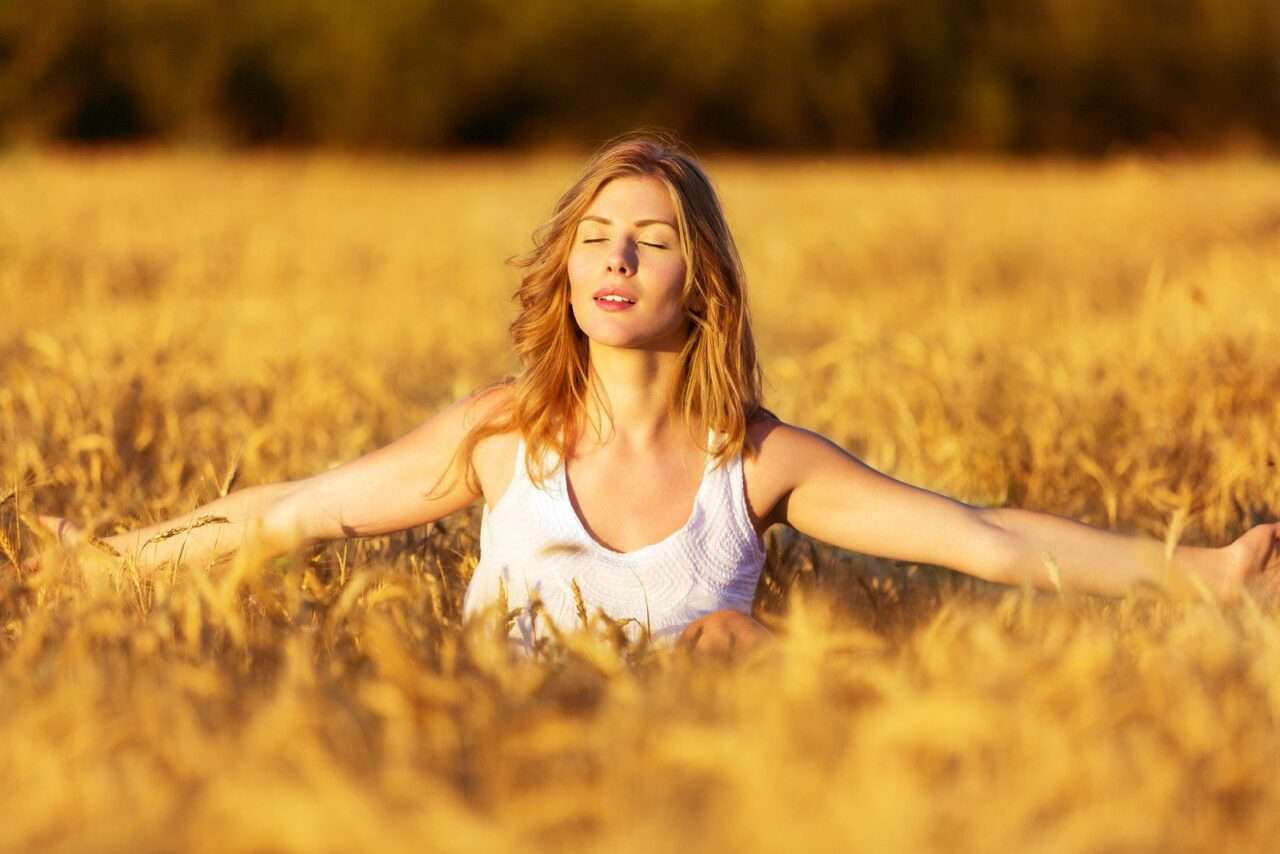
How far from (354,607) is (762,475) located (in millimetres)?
633

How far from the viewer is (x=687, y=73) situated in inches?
846

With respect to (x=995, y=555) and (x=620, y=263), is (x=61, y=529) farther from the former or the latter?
(x=995, y=555)

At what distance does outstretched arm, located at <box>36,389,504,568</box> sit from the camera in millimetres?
2715

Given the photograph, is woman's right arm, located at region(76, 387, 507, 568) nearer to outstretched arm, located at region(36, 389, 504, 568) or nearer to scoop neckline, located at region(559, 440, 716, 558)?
outstretched arm, located at region(36, 389, 504, 568)

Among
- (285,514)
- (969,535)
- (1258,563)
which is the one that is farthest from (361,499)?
(1258,563)

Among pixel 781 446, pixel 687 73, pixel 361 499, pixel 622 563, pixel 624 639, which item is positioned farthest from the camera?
pixel 687 73

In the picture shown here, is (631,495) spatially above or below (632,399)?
below

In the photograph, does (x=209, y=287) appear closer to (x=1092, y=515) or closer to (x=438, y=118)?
(x=1092, y=515)

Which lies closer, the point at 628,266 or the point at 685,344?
the point at 628,266

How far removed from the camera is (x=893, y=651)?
7.25 feet

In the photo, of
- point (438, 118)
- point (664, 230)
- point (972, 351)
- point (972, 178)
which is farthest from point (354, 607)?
point (438, 118)

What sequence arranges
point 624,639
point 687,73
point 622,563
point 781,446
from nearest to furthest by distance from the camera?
point 624,639
point 622,563
point 781,446
point 687,73

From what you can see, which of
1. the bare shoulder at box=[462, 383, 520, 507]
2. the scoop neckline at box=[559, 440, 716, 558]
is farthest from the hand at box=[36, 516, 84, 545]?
the scoop neckline at box=[559, 440, 716, 558]

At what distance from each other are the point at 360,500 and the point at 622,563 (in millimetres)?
466
